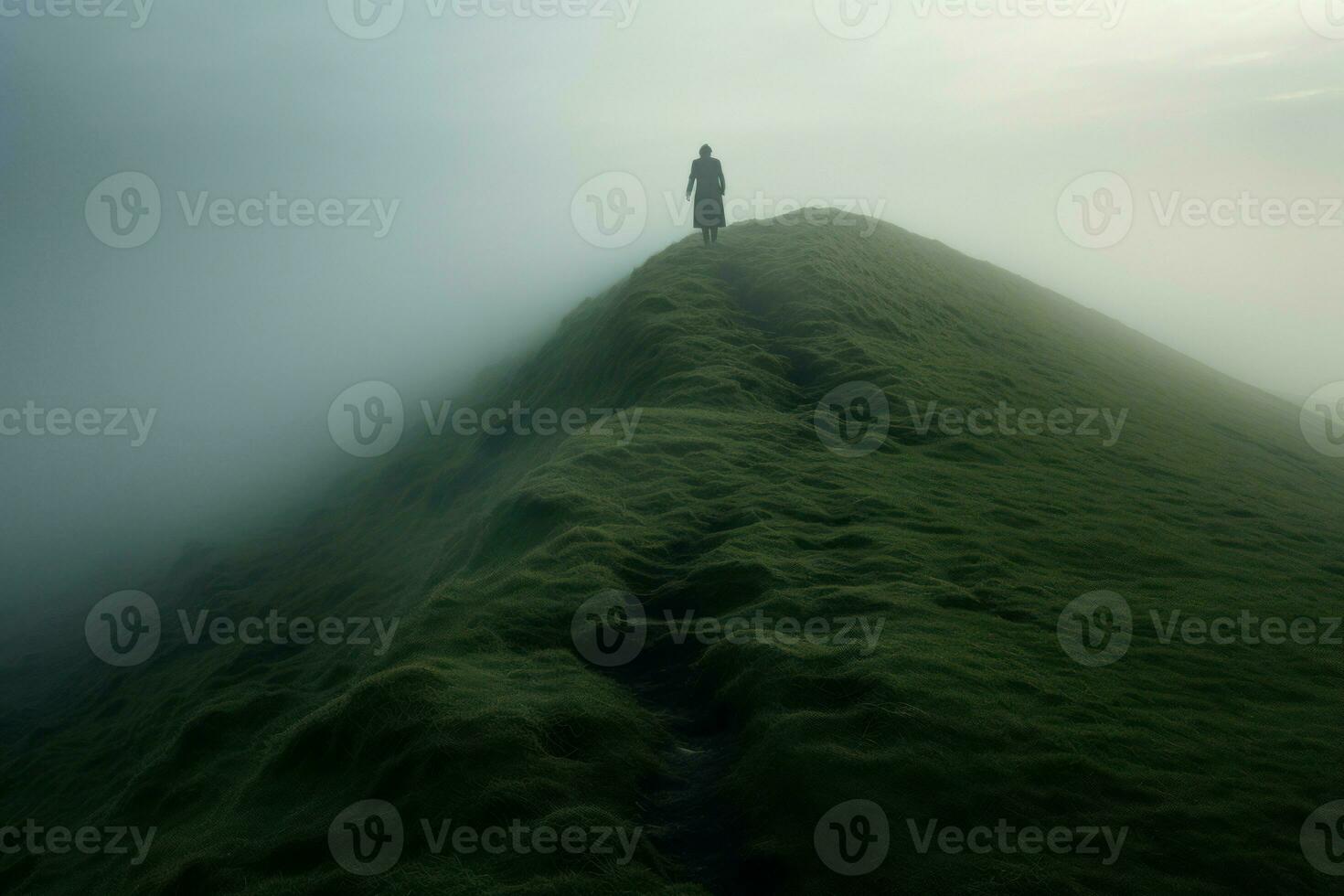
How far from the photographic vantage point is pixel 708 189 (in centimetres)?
3200

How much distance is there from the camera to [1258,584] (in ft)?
51.3

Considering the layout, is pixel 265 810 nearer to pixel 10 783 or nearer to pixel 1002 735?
pixel 1002 735

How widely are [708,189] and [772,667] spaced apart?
82.4 ft

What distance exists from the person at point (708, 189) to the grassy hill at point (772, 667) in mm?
4022

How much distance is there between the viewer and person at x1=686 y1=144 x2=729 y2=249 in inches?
1222

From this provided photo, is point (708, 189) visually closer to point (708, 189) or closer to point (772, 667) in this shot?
point (708, 189)

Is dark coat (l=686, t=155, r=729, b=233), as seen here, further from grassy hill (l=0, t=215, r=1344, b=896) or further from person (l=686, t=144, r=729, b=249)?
grassy hill (l=0, t=215, r=1344, b=896)

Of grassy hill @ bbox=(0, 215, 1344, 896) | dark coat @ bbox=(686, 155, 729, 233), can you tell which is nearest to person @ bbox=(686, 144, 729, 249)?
dark coat @ bbox=(686, 155, 729, 233)

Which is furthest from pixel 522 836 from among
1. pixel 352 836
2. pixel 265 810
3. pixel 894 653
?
pixel 894 653

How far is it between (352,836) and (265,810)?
7.09ft

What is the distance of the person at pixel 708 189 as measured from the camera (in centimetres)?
3105

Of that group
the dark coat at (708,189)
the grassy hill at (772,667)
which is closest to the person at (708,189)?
the dark coat at (708,189)

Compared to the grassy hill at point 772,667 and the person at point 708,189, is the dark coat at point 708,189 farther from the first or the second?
the grassy hill at point 772,667

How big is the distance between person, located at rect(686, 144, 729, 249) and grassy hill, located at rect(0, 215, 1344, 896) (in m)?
4.02
